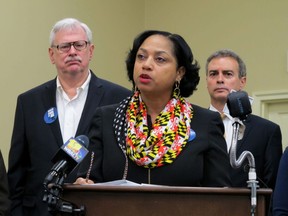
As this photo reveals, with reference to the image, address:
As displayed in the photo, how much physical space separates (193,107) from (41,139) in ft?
3.78

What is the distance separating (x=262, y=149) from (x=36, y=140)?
4.49 ft

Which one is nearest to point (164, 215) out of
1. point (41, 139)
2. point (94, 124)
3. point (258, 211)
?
point (258, 211)

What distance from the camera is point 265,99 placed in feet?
23.1

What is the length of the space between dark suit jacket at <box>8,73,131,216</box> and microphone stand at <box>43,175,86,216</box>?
141cm

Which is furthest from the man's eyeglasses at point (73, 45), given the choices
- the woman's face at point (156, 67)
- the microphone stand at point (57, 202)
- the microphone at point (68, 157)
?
the microphone stand at point (57, 202)

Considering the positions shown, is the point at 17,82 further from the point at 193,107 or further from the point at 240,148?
the point at 193,107

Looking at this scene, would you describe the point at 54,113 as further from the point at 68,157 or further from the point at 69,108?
the point at 68,157

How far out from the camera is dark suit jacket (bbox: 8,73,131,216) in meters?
4.04

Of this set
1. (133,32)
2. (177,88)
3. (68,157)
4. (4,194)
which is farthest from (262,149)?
(133,32)

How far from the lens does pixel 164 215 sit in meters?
2.51

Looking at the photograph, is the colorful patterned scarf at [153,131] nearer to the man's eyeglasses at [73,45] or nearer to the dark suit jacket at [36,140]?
the dark suit jacket at [36,140]

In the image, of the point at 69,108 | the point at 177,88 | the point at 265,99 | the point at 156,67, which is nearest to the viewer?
the point at 156,67

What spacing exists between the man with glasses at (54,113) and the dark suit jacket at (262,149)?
79 cm

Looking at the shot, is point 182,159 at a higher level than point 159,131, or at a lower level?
lower
